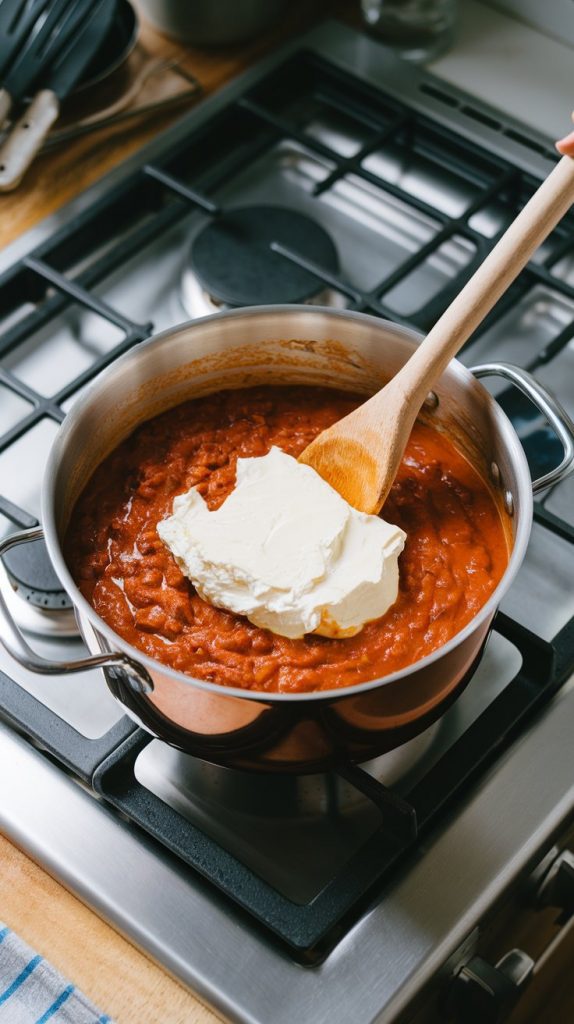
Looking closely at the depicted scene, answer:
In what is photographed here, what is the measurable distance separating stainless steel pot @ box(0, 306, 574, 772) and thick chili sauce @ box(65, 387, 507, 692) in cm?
2

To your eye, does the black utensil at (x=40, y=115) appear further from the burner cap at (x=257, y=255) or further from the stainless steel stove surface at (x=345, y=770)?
the burner cap at (x=257, y=255)

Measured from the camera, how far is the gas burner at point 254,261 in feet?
3.96

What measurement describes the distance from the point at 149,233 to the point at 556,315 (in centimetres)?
45

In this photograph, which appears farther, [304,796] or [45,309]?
[45,309]

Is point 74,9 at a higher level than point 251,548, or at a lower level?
higher

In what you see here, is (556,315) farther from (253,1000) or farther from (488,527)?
(253,1000)

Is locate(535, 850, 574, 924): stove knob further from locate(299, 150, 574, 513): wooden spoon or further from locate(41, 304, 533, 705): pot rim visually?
locate(299, 150, 574, 513): wooden spoon

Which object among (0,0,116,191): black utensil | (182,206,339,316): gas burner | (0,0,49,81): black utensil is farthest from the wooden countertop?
(0,0,49,81): black utensil

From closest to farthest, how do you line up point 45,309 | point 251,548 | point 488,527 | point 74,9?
point 251,548 < point 488,527 < point 45,309 < point 74,9

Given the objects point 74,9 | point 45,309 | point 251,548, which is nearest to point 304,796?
point 251,548

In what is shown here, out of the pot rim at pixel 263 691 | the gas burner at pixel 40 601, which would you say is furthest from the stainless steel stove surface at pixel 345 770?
the pot rim at pixel 263 691

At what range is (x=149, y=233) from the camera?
1274 millimetres

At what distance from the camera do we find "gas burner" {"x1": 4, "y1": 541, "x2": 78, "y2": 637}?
3.31 ft

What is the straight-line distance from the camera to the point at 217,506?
1.01 metres
